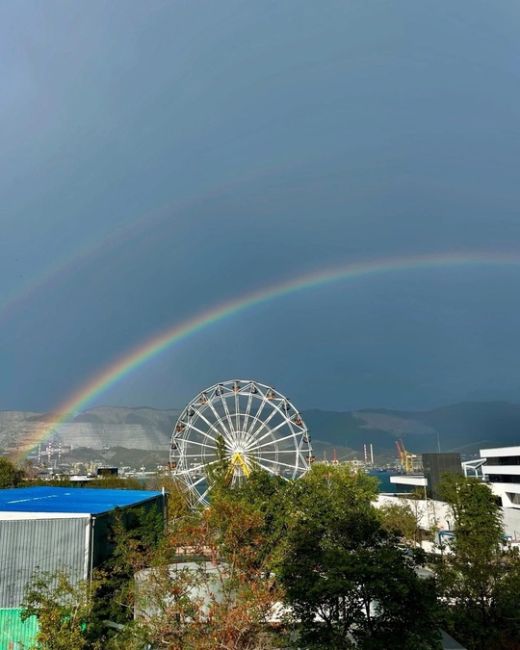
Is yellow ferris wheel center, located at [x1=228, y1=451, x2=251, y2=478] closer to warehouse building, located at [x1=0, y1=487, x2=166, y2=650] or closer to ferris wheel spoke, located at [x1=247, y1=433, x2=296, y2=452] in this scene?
ferris wheel spoke, located at [x1=247, y1=433, x2=296, y2=452]

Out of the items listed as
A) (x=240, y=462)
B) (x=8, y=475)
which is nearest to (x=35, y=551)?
(x=240, y=462)

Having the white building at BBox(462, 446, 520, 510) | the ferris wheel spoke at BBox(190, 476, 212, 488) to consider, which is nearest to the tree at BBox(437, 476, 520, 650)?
the ferris wheel spoke at BBox(190, 476, 212, 488)

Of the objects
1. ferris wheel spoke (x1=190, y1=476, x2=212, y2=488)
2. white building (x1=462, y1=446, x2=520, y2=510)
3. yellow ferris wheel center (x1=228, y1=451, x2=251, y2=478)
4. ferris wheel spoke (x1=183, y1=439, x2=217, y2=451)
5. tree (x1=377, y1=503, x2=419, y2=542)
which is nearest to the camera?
tree (x1=377, y1=503, x2=419, y2=542)

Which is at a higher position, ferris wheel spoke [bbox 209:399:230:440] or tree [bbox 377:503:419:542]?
ferris wheel spoke [bbox 209:399:230:440]

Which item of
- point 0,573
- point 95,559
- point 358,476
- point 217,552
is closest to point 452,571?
point 217,552

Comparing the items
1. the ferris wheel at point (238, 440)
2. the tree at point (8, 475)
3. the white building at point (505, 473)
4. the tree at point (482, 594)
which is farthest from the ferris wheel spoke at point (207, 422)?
the white building at point (505, 473)

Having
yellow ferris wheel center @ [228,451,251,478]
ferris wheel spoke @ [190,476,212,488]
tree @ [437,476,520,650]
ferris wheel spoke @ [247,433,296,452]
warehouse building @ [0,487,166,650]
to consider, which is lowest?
tree @ [437,476,520,650]

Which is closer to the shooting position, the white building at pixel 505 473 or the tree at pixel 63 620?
the tree at pixel 63 620

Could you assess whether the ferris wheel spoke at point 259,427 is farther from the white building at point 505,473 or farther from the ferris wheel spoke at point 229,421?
the white building at point 505,473
